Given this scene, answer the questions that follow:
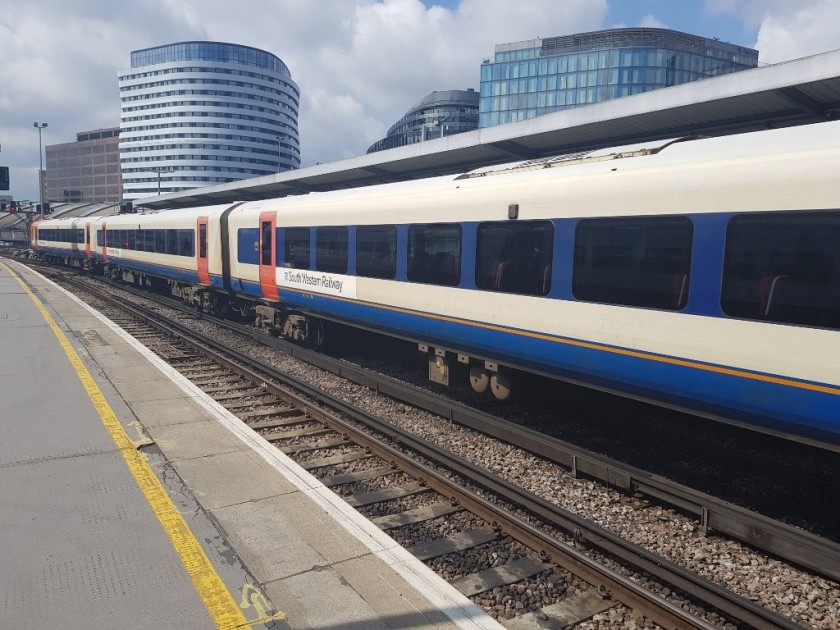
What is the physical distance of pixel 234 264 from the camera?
15008 mm

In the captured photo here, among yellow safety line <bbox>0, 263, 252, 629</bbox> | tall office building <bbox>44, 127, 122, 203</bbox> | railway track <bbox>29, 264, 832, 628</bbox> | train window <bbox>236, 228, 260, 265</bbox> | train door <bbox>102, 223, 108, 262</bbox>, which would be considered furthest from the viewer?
tall office building <bbox>44, 127, 122, 203</bbox>

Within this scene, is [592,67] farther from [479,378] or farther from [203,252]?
[479,378]

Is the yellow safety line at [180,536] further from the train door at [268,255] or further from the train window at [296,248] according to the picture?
the train door at [268,255]

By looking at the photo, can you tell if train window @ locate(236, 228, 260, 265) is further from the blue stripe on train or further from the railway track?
the blue stripe on train

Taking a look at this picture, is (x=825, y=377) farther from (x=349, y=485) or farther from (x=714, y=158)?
(x=349, y=485)

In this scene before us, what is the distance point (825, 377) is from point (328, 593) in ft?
13.3

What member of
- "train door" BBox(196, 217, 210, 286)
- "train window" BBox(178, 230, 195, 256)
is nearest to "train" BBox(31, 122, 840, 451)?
"train door" BBox(196, 217, 210, 286)

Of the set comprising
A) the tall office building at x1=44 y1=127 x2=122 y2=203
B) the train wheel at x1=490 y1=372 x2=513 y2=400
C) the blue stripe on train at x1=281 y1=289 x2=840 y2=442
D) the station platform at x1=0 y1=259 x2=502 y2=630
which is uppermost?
the tall office building at x1=44 y1=127 x2=122 y2=203

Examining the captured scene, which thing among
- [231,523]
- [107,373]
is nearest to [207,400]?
[107,373]

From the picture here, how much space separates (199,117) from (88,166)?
52989 millimetres

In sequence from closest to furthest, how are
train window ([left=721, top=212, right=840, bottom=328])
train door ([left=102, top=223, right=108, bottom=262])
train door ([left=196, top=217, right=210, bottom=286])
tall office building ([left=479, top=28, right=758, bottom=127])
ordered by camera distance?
1. train window ([left=721, top=212, right=840, bottom=328])
2. train door ([left=196, top=217, right=210, bottom=286])
3. train door ([left=102, top=223, right=108, bottom=262])
4. tall office building ([left=479, top=28, right=758, bottom=127])

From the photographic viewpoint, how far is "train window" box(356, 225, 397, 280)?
9.48m

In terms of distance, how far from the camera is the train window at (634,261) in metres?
5.63

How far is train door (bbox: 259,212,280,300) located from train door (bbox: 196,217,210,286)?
371cm
